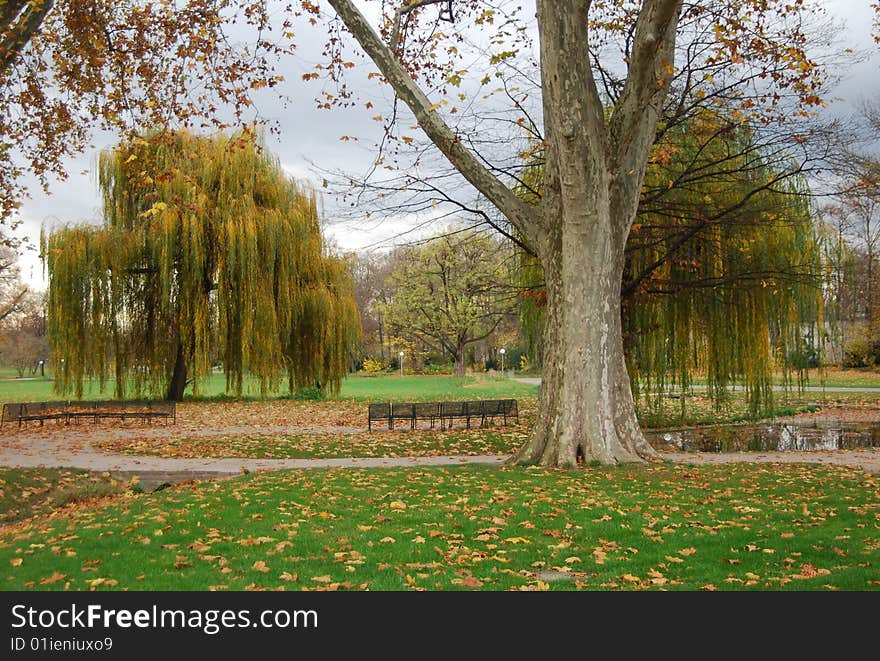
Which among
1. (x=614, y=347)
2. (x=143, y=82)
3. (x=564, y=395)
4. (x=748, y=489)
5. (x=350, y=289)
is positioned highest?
(x=143, y=82)

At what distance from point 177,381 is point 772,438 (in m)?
18.1

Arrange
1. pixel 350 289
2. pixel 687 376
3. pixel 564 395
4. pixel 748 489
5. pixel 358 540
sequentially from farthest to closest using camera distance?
pixel 350 289 → pixel 687 376 → pixel 564 395 → pixel 748 489 → pixel 358 540

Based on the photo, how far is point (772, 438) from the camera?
51.5 feet

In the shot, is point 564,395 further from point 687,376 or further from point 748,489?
point 687,376

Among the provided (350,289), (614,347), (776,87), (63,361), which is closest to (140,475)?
(614,347)

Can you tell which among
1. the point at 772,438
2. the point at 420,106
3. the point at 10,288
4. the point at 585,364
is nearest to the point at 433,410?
the point at 585,364

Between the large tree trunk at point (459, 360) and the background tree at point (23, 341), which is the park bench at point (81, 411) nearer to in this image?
the large tree trunk at point (459, 360)

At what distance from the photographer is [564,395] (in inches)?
402

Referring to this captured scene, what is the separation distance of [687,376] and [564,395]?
24.6ft

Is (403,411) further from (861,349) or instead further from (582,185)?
(861,349)

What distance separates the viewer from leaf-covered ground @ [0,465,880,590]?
16.0 feet

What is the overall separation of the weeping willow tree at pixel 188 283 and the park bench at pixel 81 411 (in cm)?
338

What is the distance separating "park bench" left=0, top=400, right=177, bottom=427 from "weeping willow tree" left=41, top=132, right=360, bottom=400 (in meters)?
3.38

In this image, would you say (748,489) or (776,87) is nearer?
(748,489)
